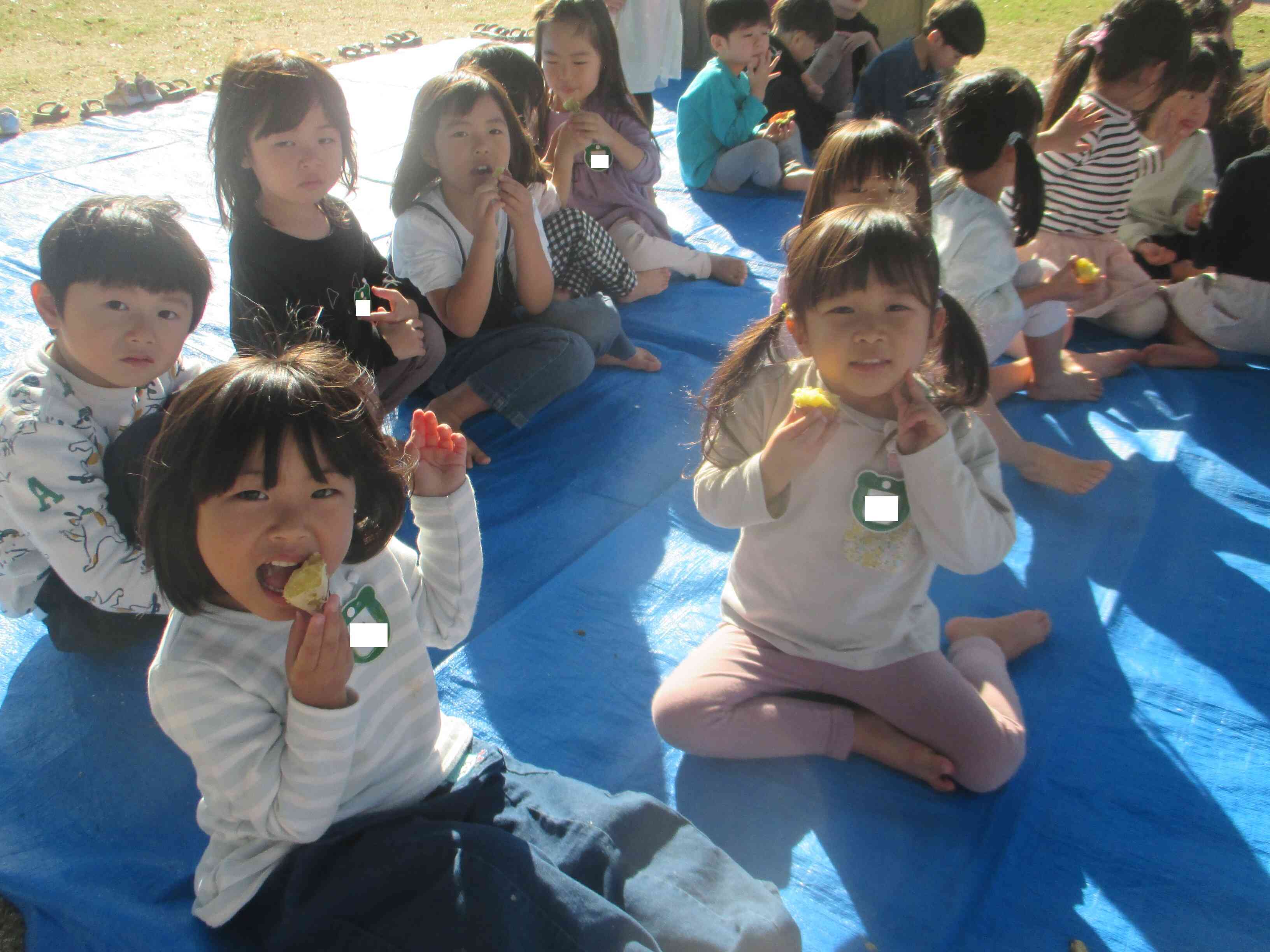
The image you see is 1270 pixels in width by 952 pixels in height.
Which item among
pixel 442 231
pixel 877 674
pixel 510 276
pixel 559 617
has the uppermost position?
pixel 442 231

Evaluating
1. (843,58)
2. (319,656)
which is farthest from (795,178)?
(319,656)

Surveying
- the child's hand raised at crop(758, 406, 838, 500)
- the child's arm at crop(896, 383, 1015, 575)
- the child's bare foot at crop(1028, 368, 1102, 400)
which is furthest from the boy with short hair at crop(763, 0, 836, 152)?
the child's hand raised at crop(758, 406, 838, 500)

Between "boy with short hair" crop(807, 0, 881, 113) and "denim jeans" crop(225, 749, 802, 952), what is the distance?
446cm

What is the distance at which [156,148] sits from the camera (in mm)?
3992

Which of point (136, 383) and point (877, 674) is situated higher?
point (136, 383)

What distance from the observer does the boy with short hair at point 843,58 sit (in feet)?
15.9

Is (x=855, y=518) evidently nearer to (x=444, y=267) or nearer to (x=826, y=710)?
(x=826, y=710)

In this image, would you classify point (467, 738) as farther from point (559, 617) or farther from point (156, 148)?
point (156, 148)

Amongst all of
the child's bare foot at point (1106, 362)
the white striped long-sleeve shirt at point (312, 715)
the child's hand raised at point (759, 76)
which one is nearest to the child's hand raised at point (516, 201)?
the white striped long-sleeve shirt at point (312, 715)

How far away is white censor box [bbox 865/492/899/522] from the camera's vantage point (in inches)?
50.9

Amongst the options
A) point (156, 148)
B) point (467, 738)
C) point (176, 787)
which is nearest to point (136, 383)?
point (176, 787)

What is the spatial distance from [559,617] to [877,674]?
0.62m

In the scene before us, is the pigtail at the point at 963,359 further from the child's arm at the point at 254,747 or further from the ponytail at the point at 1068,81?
the ponytail at the point at 1068,81

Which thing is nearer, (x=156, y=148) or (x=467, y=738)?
(x=467, y=738)
